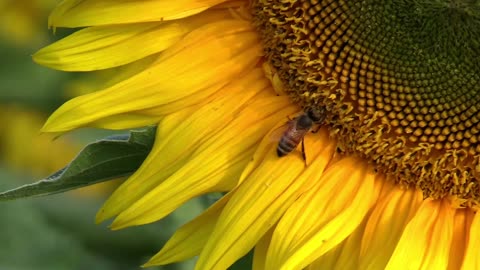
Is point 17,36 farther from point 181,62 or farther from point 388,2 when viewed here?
point 388,2

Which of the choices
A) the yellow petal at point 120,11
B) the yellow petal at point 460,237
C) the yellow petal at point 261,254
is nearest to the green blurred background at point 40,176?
the yellow petal at point 261,254

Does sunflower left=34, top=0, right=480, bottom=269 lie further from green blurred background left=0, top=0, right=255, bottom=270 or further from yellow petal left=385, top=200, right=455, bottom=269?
green blurred background left=0, top=0, right=255, bottom=270

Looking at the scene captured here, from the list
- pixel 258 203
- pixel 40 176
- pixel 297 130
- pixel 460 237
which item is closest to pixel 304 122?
pixel 297 130

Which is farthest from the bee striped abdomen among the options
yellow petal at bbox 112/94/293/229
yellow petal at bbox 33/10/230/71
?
yellow petal at bbox 33/10/230/71

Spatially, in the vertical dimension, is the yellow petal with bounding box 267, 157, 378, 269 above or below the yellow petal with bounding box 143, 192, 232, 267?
above

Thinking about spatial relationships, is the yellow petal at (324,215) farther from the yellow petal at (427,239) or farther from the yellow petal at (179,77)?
the yellow petal at (179,77)
